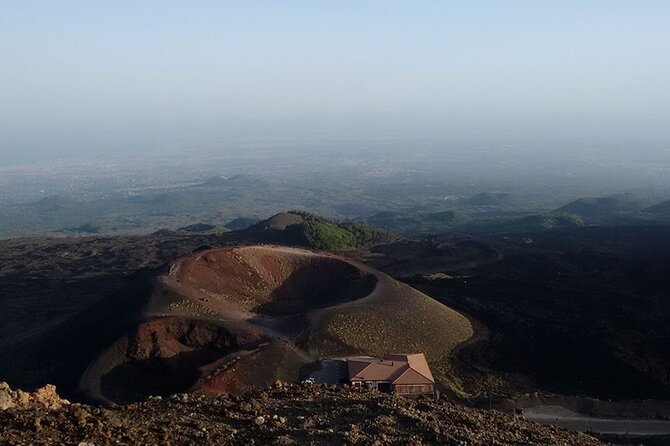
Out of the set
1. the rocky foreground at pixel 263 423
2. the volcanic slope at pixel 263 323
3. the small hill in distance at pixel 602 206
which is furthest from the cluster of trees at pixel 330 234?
the small hill in distance at pixel 602 206

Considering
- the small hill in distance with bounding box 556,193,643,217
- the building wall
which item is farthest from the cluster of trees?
the small hill in distance with bounding box 556,193,643,217

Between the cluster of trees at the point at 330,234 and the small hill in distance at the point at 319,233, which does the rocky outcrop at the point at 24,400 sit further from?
the cluster of trees at the point at 330,234

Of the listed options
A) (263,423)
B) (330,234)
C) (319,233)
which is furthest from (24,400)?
(330,234)

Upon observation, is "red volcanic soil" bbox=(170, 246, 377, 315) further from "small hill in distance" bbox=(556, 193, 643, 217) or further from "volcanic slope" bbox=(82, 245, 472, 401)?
"small hill in distance" bbox=(556, 193, 643, 217)

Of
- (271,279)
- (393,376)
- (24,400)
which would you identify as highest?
(24,400)

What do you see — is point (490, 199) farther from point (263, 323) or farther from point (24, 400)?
point (24, 400)

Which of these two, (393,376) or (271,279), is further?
(271,279)
